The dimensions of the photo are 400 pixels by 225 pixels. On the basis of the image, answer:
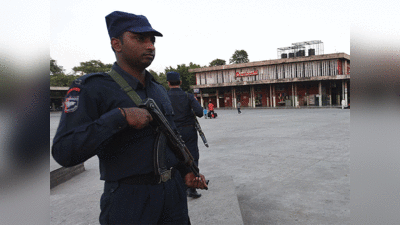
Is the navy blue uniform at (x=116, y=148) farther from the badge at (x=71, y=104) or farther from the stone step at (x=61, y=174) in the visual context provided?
the stone step at (x=61, y=174)

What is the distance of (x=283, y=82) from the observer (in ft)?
102

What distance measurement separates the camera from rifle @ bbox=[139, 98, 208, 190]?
127 cm

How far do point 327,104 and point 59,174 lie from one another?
3029 cm

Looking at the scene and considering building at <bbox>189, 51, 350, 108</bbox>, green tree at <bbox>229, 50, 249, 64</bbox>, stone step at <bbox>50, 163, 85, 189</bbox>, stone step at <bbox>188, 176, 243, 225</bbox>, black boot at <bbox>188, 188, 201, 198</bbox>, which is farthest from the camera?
green tree at <bbox>229, 50, 249, 64</bbox>

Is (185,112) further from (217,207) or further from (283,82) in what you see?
(283,82)

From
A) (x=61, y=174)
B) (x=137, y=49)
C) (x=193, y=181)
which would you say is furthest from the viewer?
(x=61, y=174)

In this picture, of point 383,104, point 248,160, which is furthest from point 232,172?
point 383,104

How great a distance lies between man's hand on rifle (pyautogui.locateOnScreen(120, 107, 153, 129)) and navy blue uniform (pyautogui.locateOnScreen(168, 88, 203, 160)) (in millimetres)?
2339

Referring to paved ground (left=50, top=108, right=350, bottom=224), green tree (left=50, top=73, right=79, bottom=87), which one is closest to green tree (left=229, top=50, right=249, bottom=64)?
green tree (left=50, top=73, right=79, bottom=87)

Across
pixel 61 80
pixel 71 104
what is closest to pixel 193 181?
pixel 71 104

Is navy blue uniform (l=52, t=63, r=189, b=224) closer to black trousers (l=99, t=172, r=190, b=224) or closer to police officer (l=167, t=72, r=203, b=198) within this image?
black trousers (l=99, t=172, r=190, b=224)

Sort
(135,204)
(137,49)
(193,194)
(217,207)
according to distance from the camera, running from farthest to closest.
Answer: (193,194) → (217,207) → (137,49) → (135,204)

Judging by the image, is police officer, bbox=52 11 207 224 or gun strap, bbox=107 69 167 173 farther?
gun strap, bbox=107 69 167 173

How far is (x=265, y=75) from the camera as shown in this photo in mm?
32688
